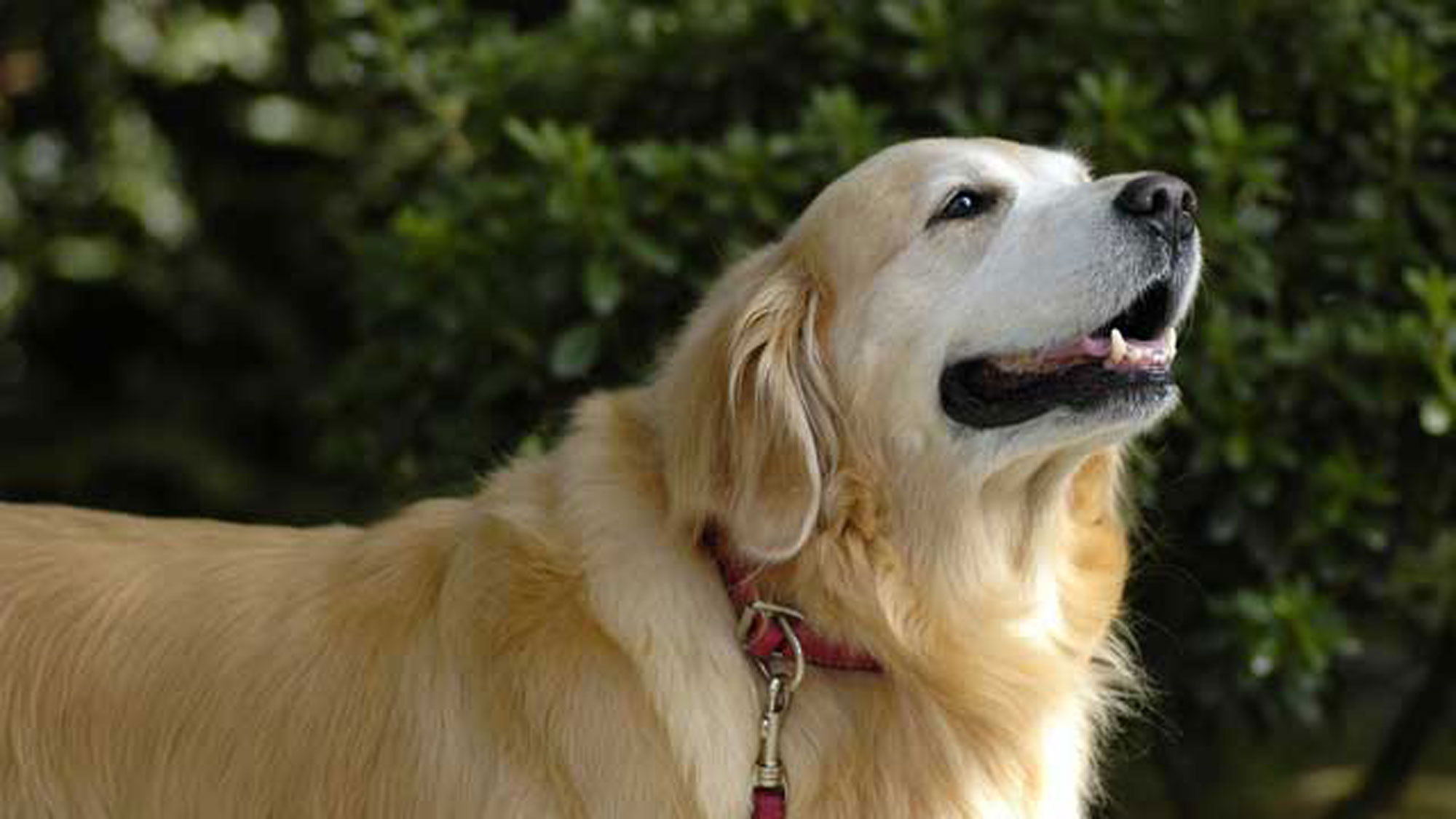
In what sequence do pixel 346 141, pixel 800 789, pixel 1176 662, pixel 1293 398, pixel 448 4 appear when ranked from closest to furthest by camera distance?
pixel 800 789, pixel 1293 398, pixel 1176 662, pixel 448 4, pixel 346 141

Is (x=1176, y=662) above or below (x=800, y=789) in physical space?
below

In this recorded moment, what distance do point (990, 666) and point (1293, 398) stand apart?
150cm

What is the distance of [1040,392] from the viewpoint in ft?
10.7

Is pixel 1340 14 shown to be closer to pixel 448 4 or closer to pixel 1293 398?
pixel 1293 398

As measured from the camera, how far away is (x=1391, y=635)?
556cm

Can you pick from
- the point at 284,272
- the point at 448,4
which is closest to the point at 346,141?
the point at 284,272

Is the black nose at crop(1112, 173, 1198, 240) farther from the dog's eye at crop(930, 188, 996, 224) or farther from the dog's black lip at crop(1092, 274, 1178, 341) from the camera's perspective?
the dog's eye at crop(930, 188, 996, 224)

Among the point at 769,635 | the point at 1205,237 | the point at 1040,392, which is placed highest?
the point at 1040,392

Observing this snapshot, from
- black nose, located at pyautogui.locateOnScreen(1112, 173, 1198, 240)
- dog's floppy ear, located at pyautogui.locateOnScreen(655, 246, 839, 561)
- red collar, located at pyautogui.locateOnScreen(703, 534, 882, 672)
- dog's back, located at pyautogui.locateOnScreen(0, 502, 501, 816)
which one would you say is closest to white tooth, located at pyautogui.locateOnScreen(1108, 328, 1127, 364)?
black nose, located at pyautogui.locateOnScreen(1112, 173, 1198, 240)

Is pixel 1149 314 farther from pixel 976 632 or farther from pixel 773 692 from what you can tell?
pixel 773 692

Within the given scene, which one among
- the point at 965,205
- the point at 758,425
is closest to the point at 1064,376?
the point at 965,205

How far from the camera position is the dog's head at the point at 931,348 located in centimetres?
320

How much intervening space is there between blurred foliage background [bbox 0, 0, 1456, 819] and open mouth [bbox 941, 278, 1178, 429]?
3.65ft

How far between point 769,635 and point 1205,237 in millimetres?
1691
